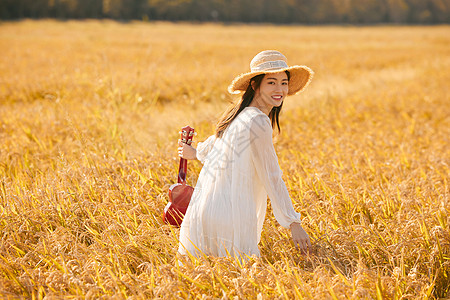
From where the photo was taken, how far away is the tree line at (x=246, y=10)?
63500 millimetres

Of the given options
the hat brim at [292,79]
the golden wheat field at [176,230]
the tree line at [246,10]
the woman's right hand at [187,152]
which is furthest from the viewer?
the tree line at [246,10]

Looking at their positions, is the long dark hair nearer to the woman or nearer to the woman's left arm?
the woman

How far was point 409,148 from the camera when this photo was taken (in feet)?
15.4

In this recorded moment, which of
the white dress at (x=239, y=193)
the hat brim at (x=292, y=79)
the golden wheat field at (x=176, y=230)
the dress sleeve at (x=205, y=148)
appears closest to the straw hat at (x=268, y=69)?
the hat brim at (x=292, y=79)

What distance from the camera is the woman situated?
2.15m

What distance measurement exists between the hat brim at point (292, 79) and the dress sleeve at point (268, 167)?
0.29m

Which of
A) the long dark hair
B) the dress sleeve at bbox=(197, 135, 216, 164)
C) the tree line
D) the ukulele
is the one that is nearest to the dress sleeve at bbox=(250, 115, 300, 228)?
the long dark hair

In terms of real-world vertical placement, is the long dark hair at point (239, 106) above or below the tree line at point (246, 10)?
below

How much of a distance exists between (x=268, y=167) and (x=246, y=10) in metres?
86.1

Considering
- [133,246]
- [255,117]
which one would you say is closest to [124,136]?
[133,246]

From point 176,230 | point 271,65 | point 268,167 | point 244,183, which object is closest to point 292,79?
point 271,65

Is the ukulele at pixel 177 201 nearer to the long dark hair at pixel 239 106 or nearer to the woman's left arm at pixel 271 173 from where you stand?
the long dark hair at pixel 239 106

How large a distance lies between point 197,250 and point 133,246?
426 millimetres

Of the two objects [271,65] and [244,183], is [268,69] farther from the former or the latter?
→ [244,183]
